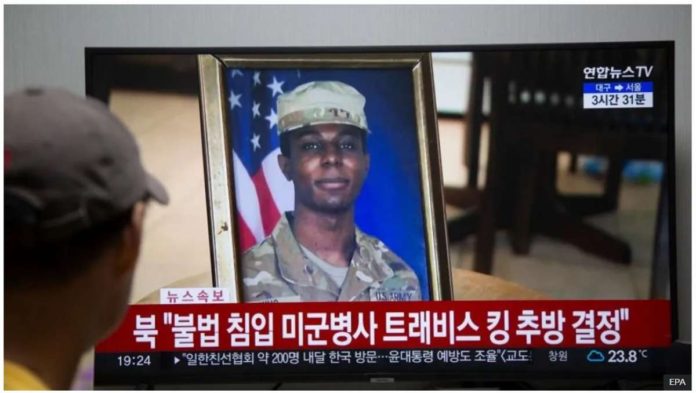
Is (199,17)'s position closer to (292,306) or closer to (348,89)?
(348,89)

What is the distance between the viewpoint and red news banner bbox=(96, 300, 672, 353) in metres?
2.24

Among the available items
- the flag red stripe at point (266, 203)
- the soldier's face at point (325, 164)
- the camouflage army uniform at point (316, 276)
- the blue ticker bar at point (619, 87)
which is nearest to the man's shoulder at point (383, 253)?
the camouflage army uniform at point (316, 276)

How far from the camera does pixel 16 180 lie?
1.06 metres

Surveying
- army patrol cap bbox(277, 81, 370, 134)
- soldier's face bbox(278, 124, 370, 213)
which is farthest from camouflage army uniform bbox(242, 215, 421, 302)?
army patrol cap bbox(277, 81, 370, 134)

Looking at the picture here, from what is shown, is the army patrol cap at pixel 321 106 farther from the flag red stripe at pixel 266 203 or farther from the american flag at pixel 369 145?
the flag red stripe at pixel 266 203

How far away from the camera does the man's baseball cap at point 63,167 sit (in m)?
1.05

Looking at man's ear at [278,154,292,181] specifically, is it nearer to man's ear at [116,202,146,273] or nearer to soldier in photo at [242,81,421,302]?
soldier in photo at [242,81,421,302]

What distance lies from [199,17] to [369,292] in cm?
85

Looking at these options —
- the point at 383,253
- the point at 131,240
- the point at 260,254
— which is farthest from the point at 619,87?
the point at 131,240

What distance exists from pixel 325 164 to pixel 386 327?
0.43 metres

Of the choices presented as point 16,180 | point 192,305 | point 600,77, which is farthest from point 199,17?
point 16,180

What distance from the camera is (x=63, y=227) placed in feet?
3.51

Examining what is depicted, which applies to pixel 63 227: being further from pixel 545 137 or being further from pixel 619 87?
pixel 619 87

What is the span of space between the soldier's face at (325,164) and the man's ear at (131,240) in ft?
3.42
